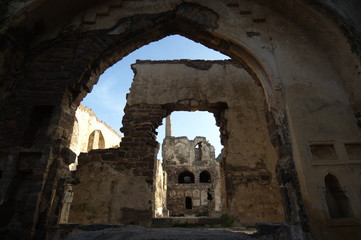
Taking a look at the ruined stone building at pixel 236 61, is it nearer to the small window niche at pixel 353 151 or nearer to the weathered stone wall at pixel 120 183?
the small window niche at pixel 353 151

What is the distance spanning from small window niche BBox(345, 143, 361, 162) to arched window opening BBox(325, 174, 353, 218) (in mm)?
345

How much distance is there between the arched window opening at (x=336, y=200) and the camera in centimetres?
225

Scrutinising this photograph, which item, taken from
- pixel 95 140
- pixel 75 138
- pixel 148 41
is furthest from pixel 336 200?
pixel 95 140

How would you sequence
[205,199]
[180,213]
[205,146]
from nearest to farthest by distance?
[180,213]
[205,199]
[205,146]

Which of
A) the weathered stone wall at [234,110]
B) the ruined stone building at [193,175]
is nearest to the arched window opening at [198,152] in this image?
the ruined stone building at [193,175]

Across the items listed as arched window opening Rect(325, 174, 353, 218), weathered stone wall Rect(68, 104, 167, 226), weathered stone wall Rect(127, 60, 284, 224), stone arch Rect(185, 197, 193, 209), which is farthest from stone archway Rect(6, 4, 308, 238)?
stone arch Rect(185, 197, 193, 209)

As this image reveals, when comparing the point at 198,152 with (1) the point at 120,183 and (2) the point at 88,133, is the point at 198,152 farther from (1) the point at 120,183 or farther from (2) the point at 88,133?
(1) the point at 120,183

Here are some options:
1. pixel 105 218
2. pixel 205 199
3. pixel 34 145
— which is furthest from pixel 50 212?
pixel 205 199

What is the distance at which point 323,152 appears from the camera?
2.46m

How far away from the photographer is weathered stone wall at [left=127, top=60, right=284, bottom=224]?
15.8ft

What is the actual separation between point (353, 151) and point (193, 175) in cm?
1519

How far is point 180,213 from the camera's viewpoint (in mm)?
14594

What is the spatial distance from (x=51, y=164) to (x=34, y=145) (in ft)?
1.15

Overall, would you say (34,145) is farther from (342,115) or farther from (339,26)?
(339,26)
